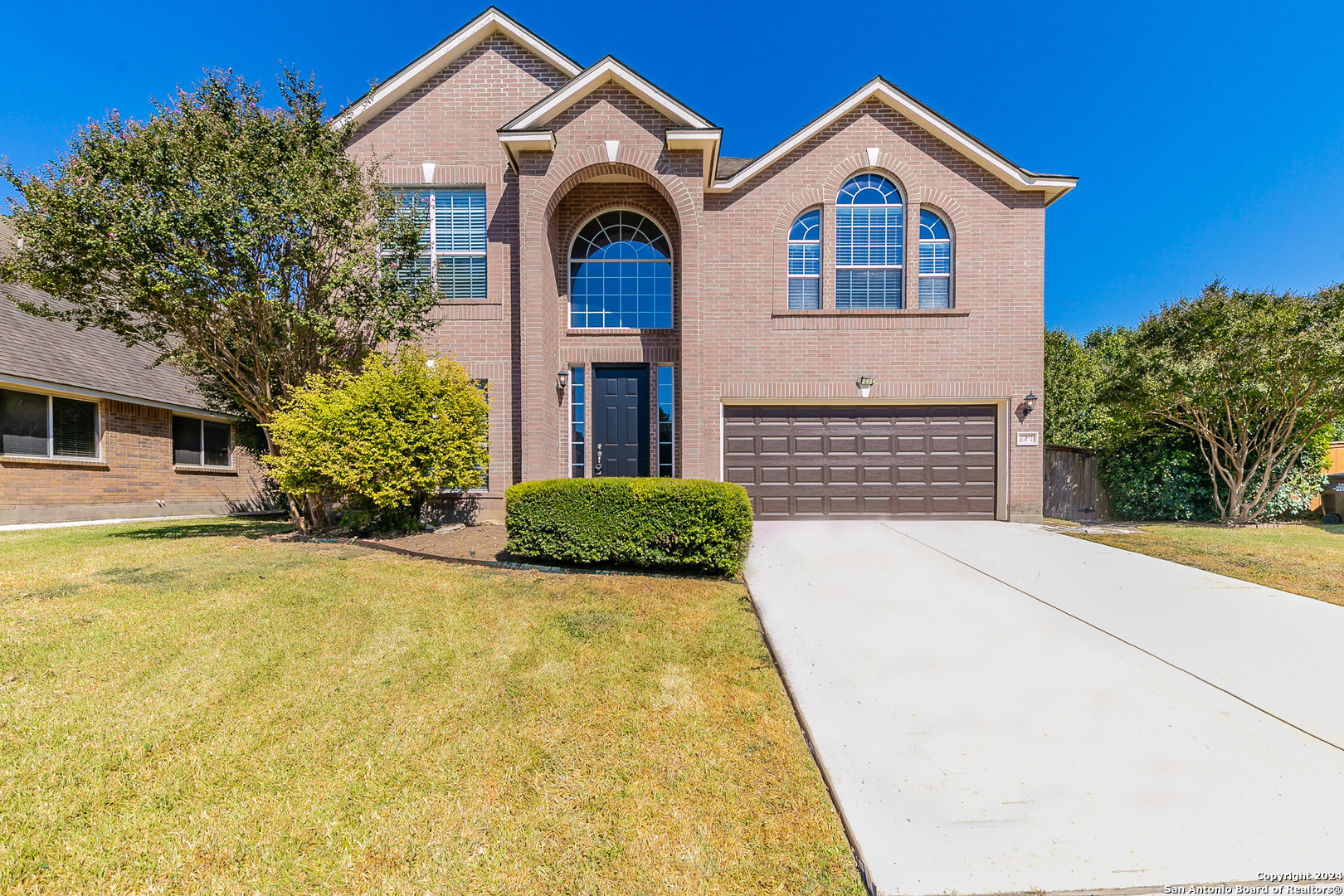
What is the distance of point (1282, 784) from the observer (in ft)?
8.56

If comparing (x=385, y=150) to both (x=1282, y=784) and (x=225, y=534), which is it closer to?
(x=225, y=534)

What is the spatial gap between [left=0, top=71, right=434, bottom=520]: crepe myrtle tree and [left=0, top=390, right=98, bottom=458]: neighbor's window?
12.1 feet

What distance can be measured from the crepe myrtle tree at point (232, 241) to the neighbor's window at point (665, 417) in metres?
4.33

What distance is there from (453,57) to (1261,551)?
15.7m

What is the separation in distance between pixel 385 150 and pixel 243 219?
11.8ft

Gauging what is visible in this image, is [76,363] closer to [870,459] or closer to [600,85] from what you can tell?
[600,85]

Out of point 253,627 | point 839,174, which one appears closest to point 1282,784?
point 253,627

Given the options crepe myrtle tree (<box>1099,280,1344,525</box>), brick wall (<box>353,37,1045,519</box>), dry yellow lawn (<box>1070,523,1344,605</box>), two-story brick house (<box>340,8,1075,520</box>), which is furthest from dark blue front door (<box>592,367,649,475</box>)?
crepe myrtle tree (<box>1099,280,1344,525</box>)

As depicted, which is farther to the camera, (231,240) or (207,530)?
(207,530)

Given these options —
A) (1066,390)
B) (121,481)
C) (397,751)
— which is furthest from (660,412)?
(1066,390)

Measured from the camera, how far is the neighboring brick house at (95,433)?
34.8 ft

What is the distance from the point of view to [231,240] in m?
7.57

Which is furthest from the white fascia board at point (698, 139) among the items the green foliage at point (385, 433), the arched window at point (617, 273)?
the green foliage at point (385, 433)

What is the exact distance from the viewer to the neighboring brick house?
10.6m
